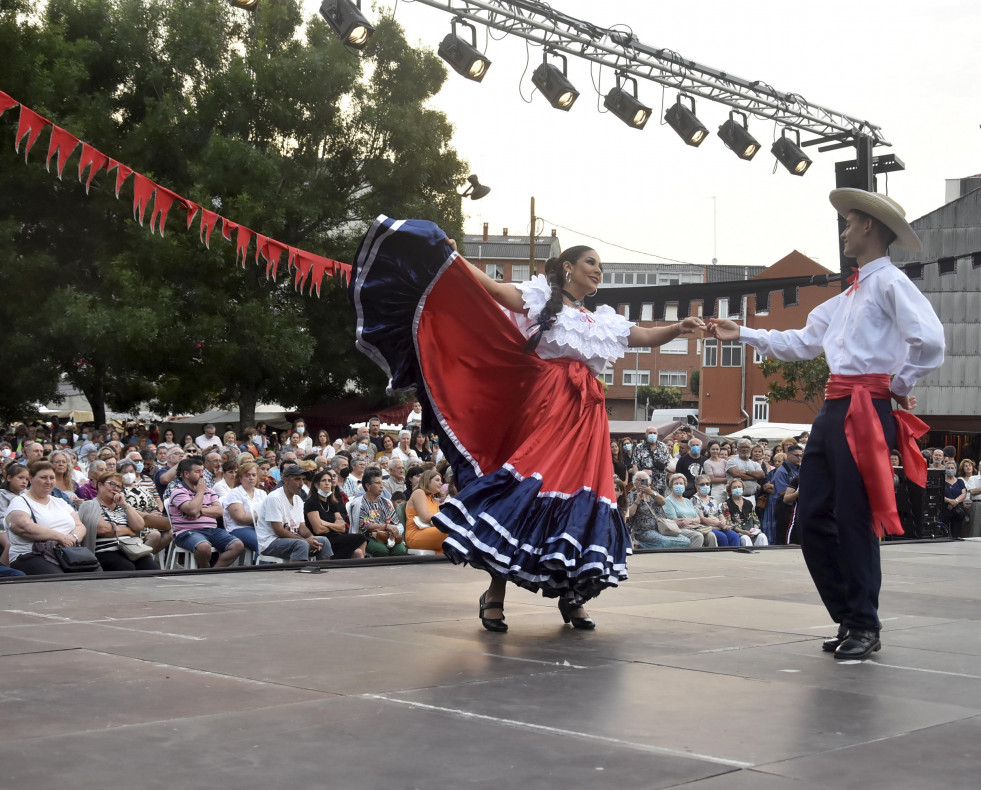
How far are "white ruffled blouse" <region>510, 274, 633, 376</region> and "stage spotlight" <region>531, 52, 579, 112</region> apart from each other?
26.1 ft

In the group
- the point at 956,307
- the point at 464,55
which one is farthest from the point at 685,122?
the point at 956,307

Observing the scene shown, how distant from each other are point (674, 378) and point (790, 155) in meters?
61.4

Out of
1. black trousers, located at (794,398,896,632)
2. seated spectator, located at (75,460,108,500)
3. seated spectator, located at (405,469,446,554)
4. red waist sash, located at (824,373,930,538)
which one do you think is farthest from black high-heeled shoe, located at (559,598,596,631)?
seated spectator, located at (75,460,108,500)

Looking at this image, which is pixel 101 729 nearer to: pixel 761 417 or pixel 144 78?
pixel 144 78

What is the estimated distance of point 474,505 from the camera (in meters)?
4.69

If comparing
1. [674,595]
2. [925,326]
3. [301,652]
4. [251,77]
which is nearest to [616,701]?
[301,652]

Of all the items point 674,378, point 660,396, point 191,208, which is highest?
point 674,378

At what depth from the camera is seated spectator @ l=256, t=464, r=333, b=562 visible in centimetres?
800

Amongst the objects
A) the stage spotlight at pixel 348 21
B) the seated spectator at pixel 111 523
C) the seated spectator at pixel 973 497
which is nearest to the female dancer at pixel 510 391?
the seated spectator at pixel 111 523

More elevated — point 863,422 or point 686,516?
point 863,422

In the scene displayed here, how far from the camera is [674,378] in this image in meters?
75.6

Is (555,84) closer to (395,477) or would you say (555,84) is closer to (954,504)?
(395,477)

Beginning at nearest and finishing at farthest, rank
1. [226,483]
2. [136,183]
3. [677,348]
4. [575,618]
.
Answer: [575,618] < [136,183] < [226,483] < [677,348]

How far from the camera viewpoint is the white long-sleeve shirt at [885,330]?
4.22 metres
